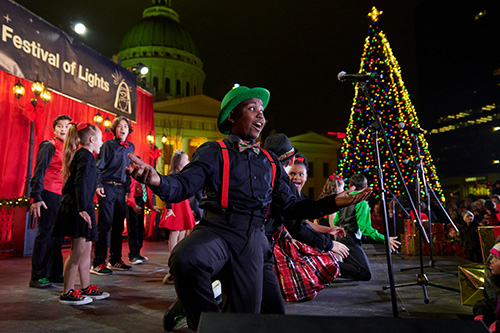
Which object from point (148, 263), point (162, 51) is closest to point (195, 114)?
point (162, 51)

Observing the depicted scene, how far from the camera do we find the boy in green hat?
5.91 ft

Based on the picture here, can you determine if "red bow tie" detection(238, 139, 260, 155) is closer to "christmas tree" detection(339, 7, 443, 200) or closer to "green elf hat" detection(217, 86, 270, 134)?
"green elf hat" detection(217, 86, 270, 134)

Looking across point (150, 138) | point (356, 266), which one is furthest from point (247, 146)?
point (150, 138)

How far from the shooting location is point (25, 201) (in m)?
7.89

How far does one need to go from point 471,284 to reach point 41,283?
486 cm

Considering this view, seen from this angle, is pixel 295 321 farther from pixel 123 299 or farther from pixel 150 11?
pixel 150 11

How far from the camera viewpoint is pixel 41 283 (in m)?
4.35

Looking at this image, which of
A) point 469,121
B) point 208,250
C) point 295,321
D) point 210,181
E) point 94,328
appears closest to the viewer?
point 295,321

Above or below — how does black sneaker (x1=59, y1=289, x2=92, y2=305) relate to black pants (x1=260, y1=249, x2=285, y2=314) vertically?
below

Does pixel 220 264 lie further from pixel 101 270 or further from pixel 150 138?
pixel 150 138

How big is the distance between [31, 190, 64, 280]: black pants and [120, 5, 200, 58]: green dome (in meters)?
50.9

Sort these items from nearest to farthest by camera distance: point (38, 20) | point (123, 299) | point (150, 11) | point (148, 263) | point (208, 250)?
point (208, 250)
point (123, 299)
point (148, 263)
point (38, 20)
point (150, 11)

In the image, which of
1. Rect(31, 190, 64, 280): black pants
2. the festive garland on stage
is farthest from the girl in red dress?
the festive garland on stage

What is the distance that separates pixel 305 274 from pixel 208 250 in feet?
7.85
